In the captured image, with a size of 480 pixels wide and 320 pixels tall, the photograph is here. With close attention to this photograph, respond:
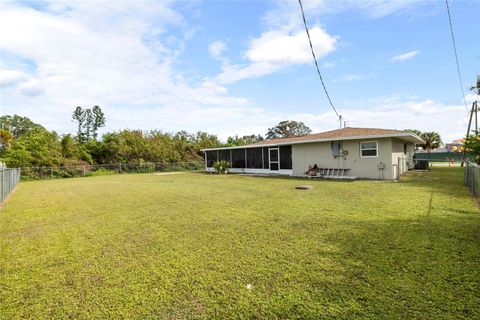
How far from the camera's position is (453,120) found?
86.9ft

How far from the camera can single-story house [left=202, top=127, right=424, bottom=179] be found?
1263 cm

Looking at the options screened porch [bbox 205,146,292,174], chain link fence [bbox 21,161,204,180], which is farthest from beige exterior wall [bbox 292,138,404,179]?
chain link fence [bbox 21,161,204,180]

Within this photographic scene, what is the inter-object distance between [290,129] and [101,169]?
143ft

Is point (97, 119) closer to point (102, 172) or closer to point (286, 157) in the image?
point (102, 172)

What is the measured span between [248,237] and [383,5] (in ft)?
27.2

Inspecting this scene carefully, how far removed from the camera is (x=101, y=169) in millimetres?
23734

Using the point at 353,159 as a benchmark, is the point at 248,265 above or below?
below

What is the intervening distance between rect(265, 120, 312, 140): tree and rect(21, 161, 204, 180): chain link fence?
34867 millimetres

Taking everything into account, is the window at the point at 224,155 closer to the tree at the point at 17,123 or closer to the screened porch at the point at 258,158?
the screened porch at the point at 258,158

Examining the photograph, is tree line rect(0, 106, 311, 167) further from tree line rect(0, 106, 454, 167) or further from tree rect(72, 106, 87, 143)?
tree rect(72, 106, 87, 143)

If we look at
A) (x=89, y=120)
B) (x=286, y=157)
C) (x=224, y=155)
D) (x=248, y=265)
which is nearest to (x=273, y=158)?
(x=286, y=157)

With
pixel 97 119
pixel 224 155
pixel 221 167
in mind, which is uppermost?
pixel 97 119

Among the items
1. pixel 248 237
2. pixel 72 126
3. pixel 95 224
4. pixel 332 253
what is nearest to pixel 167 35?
pixel 95 224

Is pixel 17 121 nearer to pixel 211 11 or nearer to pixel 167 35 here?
pixel 167 35
